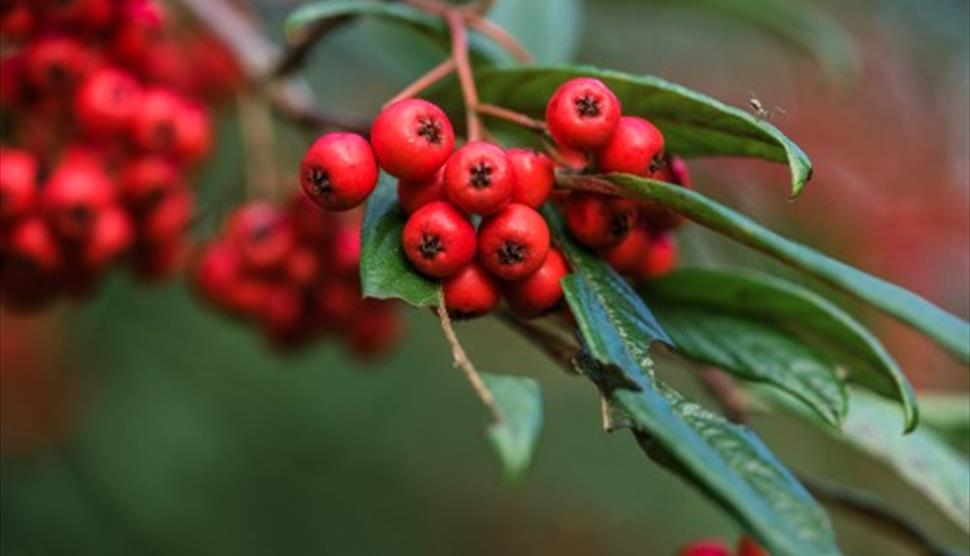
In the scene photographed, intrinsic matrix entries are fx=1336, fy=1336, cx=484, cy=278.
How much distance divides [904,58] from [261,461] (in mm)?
2270

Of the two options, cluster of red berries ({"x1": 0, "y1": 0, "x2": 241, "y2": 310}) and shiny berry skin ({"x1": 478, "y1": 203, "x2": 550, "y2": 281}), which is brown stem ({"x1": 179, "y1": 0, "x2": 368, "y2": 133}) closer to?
cluster of red berries ({"x1": 0, "y1": 0, "x2": 241, "y2": 310})

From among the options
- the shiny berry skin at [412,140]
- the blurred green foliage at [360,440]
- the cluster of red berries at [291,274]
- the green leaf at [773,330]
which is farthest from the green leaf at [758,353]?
the blurred green foliage at [360,440]

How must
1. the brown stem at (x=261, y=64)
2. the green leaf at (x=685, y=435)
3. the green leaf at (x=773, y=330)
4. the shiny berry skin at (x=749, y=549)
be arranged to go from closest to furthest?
the green leaf at (x=685, y=435) < the green leaf at (x=773, y=330) < the shiny berry skin at (x=749, y=549) < the brown stem at (x=261, y=64)

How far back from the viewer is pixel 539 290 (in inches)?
52.3

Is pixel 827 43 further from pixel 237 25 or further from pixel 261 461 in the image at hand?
pixel 261 461

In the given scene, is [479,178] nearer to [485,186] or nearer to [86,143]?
[485,186]

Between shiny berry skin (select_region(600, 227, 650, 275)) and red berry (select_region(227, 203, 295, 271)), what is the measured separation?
2.37 ft

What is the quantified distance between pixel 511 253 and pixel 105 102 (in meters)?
0.88

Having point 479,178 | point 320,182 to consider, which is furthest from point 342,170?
point 479,178

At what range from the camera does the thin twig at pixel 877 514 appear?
162 cm

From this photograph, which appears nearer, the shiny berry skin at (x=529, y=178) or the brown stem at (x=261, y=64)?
the shiny berry skin at (x=529, y=178)


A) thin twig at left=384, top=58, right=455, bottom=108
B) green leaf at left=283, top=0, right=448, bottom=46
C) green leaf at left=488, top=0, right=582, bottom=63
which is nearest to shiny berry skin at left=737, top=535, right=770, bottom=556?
thin twig at left=384, top=58, right=455, bottom=108

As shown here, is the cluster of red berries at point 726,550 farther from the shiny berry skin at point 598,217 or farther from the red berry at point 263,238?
the red berry at point 263,238

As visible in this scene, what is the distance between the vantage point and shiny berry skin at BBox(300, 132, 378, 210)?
1.30 metres
